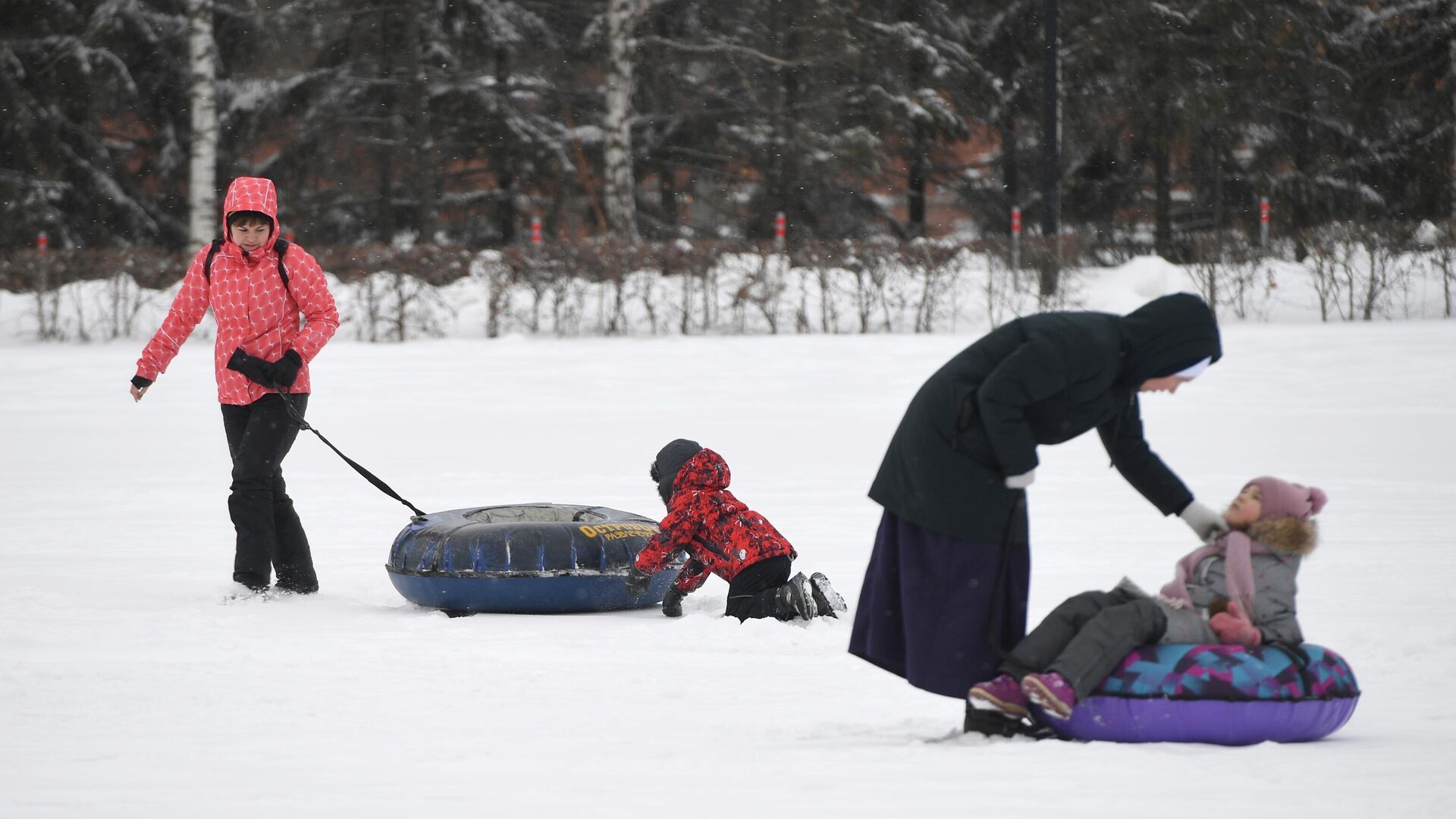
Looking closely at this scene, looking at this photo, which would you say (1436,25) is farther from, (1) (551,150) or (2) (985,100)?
(1) (551,150)

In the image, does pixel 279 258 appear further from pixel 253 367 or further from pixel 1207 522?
pixel 1207 522

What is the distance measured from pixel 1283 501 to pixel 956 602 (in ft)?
2.80

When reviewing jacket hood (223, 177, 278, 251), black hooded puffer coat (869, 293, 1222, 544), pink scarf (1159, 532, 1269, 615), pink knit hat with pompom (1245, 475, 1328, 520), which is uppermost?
jacket hood (223, 177, 278, 251)

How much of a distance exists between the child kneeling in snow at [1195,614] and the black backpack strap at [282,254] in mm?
3437

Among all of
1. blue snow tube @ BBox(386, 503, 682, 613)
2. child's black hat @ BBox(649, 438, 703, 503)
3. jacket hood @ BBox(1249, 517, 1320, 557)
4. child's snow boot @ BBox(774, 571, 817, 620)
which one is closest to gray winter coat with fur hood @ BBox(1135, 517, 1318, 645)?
jacket hood @ BBox(1249, 517, 1320, 557)

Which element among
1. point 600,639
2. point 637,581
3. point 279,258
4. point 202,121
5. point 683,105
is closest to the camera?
point 600,639

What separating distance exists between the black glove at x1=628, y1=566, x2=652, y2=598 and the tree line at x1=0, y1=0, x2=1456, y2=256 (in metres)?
15.4

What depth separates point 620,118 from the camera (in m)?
19.2

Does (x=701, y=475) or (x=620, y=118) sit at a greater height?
(x=620, y=118)

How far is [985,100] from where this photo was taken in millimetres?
24625

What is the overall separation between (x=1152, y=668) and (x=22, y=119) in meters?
19.7

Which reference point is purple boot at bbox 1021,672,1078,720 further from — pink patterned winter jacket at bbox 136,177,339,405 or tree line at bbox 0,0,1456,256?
A: tree line at bbox 0,0,1456,256

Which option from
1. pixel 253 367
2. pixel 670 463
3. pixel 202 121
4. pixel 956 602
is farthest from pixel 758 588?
pixel 202 121

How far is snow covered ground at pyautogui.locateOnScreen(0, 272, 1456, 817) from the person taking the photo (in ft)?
Answer: 11.5
